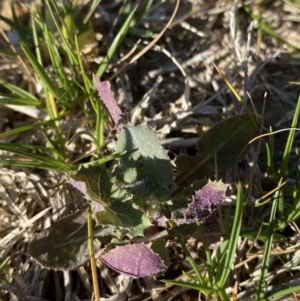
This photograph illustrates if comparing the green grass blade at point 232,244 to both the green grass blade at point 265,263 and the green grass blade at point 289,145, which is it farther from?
the green grass blade at point 289,145

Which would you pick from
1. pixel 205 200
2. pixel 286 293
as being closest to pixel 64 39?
pixel 205 200

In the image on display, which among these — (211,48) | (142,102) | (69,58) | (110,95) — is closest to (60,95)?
(69,58)

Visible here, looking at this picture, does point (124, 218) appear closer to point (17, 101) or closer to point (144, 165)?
point (144, 165)

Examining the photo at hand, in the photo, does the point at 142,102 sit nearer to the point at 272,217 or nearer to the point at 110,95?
the point at 110,95

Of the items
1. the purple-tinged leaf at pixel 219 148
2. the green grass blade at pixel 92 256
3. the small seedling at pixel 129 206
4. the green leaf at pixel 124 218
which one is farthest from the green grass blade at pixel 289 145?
the green grass blade at pixel 92 256

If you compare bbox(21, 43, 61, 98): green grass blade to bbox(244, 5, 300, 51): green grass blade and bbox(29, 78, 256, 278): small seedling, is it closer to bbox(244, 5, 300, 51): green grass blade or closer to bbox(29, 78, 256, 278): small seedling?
bbox(29, 78, 256, 278): small seedling

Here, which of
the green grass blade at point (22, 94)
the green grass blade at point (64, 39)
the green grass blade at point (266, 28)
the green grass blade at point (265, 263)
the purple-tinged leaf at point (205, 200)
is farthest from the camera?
the green grass blade at point (266, 28)
